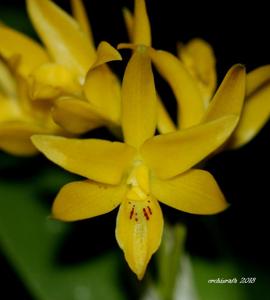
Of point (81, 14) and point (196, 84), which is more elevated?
point (81, 14)

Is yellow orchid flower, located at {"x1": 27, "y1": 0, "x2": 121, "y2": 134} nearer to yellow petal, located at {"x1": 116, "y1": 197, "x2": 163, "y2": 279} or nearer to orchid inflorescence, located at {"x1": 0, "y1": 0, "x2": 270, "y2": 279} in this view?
orchid inflorescence, located at {"x1": 0, "y1": 0, "x2": 270, "y2": 279}

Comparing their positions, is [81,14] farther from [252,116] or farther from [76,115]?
[252,116]

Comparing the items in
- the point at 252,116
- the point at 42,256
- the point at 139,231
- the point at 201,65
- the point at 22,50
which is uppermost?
the point at 22,50

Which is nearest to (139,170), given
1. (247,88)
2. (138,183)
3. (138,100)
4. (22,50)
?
(138,183)

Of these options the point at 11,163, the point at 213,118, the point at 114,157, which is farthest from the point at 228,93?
the point at 11,163

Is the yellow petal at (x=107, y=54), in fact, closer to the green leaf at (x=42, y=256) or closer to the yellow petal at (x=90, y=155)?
the yellow petal at (x=90, y=155)

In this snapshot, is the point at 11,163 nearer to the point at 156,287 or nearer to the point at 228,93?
the point at 156,287

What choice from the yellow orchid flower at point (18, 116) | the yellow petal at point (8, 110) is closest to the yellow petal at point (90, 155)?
Answer: the yellow orchid flower at point (18, 116)
